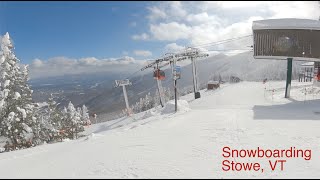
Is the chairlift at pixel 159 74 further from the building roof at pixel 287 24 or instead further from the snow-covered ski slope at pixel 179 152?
the snow-covered ski slope at pixel 179 152

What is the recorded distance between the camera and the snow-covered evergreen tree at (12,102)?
29.5 m

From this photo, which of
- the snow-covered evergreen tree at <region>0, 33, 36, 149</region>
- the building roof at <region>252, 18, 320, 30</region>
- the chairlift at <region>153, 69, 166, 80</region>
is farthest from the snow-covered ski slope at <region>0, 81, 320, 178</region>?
the chairlift at <region>153, 69, 166, 80</region>

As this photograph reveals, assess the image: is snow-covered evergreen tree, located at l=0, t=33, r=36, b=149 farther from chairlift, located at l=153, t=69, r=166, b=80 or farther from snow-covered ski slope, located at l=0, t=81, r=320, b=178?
snow-covered ski slope, located at l=0, t=81, r=320, b=178

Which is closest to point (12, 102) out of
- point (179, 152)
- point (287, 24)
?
point (179, 152)

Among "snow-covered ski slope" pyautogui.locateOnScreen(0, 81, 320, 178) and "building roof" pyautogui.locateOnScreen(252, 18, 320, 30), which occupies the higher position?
"building roof" pyautogui.locateOnScreen(252, 18, 320, 30)

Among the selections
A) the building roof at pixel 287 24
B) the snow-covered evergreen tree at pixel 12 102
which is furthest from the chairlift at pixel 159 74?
the snow-covered evergreen tree at pixel 12 102

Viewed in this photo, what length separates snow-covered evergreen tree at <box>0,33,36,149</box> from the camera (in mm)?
29469

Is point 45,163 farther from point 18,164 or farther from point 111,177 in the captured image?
point 111,177

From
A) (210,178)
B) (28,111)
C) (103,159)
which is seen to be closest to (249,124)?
(210,178)

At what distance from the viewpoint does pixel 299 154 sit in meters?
10.5

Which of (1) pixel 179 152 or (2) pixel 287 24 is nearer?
(1) pixel 179 152

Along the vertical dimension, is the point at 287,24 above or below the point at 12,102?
above

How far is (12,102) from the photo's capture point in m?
30.4

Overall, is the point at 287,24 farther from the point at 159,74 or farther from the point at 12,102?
the point at 12,102
